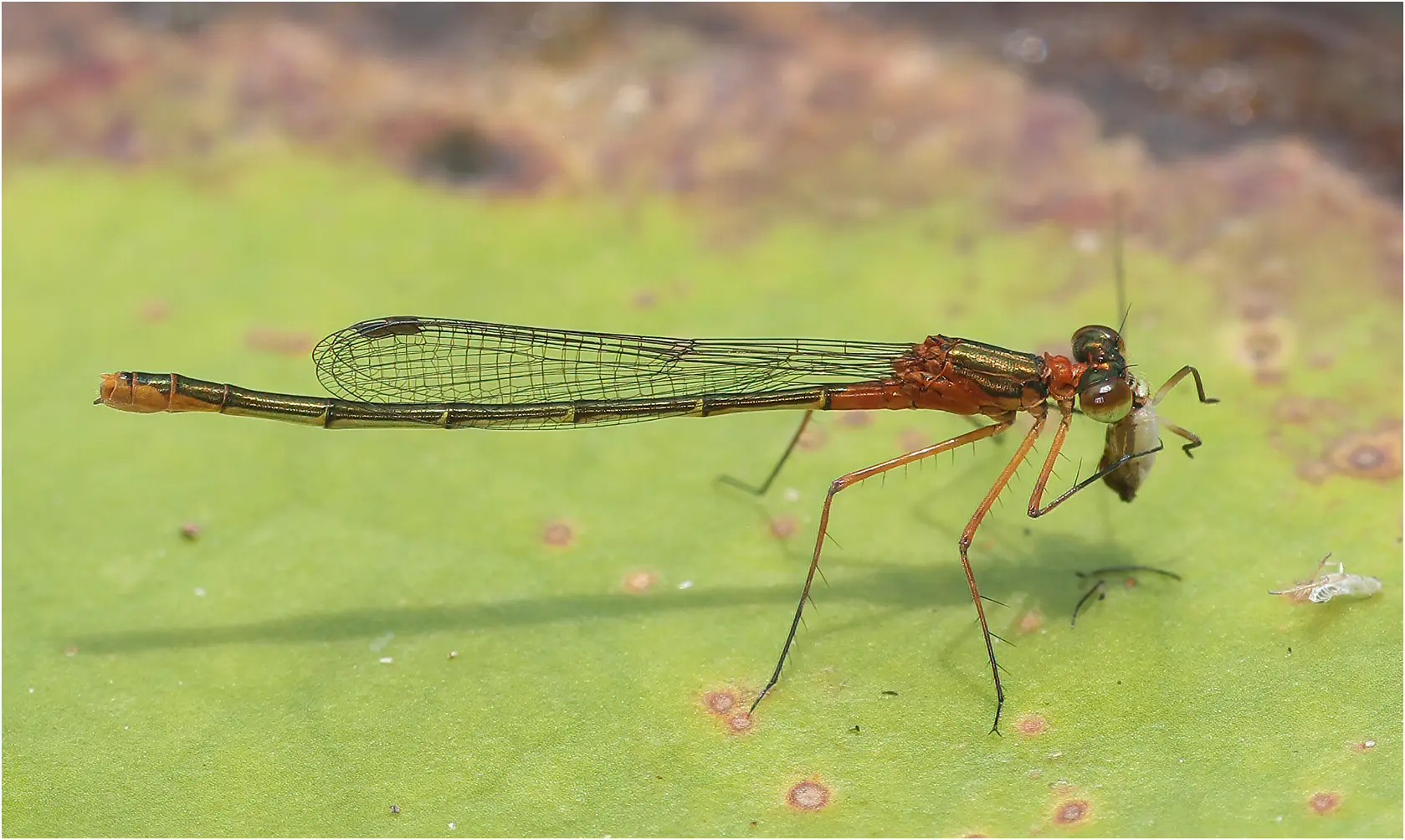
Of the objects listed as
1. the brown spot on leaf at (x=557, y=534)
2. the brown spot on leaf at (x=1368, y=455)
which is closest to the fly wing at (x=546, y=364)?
the brown spot on leaf at (x=557, y=534)

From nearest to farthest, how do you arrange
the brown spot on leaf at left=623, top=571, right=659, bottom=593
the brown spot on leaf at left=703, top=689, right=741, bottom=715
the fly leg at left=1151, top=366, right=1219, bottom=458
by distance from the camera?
the brown spot on leaf at left=703, top=689, right=741, bottom=715, the brown spot on leaf at left=623, top=571, right=659, bottom=593, the fly leg at left=1151, top=366, right=1219, bottom=458

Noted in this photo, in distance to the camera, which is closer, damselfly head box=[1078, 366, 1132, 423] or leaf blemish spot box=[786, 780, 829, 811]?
leaf blemish spot box=[786, 780, 829, 811]

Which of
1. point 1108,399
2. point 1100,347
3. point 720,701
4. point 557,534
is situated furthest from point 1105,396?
point 557,534

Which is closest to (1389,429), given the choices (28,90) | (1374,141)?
(1374,141)

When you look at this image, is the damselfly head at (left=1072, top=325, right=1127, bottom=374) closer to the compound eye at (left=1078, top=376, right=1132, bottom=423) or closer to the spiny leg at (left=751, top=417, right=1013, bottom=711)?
the compound eye at (left=1078, top=376, right=1132, bottom=423)

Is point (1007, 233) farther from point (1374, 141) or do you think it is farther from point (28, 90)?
point (28, 90)

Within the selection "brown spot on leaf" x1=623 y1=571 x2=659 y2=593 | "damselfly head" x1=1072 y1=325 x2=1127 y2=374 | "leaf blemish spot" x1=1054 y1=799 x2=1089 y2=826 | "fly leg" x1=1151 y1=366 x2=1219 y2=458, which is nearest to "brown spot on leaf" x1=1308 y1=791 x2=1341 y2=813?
"leaf blemish spot" x1=1054 y1=799 x2=1089 y2=826

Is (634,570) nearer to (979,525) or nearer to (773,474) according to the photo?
(773,474)
